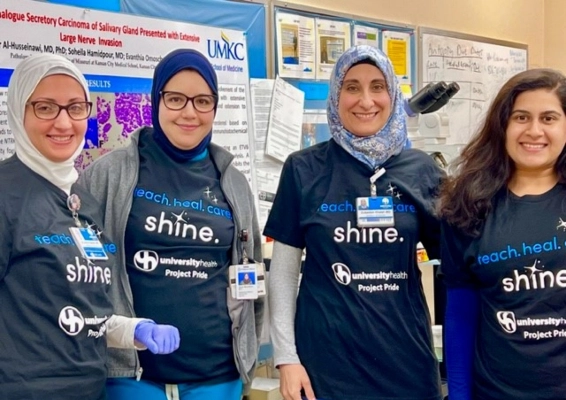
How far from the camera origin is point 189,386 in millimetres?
1637

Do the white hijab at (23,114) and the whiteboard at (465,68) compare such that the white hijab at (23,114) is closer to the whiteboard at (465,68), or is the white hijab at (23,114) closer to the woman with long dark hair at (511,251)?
the woman with long dark hair at (511,251)

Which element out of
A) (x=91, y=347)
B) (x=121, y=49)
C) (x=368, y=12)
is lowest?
(x=91, y=347)

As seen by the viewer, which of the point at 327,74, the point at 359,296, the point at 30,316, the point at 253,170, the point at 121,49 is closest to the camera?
the point at 30,316

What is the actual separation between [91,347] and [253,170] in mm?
1640

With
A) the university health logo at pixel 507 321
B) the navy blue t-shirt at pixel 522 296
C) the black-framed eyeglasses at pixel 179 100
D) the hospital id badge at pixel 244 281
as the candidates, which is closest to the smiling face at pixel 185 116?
the black-framed eyeglasses at pixel 179 100

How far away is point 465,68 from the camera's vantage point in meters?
4.41

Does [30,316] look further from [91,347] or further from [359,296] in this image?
[359,296]

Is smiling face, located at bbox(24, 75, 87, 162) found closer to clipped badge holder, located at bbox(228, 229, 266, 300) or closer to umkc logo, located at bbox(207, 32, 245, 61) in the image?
clipped badge holder, located at bbox(228, 229, 266, 300)

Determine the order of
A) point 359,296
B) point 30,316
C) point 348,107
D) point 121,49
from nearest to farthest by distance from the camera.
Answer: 1. point 30,316
2. point 359,296
3. point 348,107
4. point 121,49

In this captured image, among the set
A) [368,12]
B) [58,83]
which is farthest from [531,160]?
[368,12]

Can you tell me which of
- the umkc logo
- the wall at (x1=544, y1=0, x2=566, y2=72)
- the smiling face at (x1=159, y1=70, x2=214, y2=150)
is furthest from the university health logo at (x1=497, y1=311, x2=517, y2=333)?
the wall at (x1=544, y1=0, x2=566, y2=72)

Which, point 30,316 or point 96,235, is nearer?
point 30,316

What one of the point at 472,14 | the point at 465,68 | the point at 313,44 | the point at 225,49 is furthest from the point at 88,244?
the point at 472,14

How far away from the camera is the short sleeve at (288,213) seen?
1.71 m
